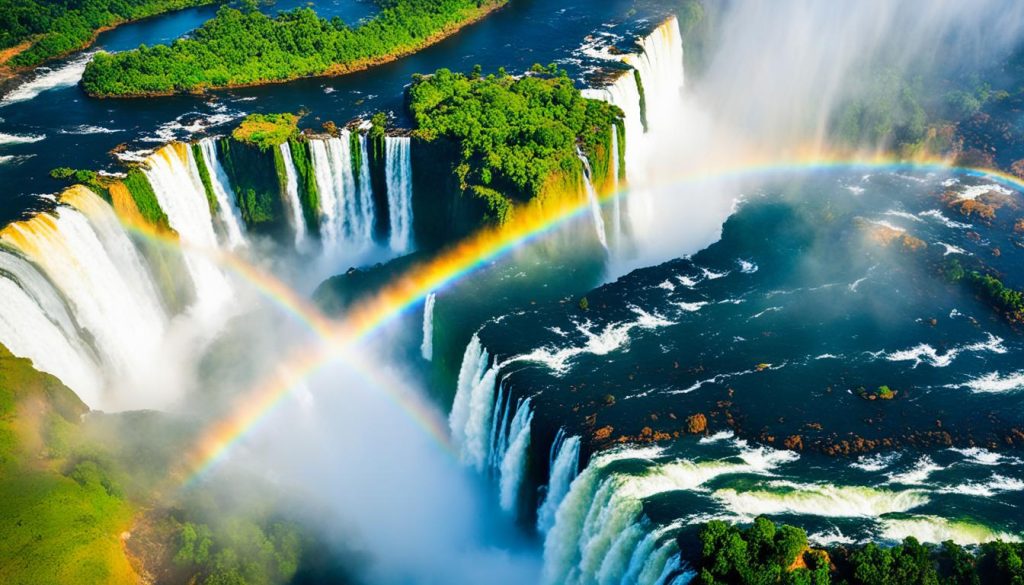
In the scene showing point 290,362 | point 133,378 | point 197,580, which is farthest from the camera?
point 290,362

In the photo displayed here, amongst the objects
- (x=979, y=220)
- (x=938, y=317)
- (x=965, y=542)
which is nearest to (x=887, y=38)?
(x=979, y=220)

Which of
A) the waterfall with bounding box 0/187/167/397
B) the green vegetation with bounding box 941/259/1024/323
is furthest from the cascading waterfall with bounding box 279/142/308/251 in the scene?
the green vegetation with bounding box 941/259/1024/323

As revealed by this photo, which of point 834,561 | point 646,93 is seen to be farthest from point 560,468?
point 646,93

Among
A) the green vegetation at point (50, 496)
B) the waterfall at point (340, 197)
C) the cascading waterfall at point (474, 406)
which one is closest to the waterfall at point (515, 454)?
the cascading waterfall at point (474, 406)

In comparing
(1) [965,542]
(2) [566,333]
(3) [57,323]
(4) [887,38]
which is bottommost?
(1) [965,542]

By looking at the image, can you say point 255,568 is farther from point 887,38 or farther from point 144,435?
point 887,38

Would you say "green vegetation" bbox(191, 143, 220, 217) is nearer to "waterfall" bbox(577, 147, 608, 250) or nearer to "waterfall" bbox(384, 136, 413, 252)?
"waterfall" bbox(384, 136, 413, 252)
